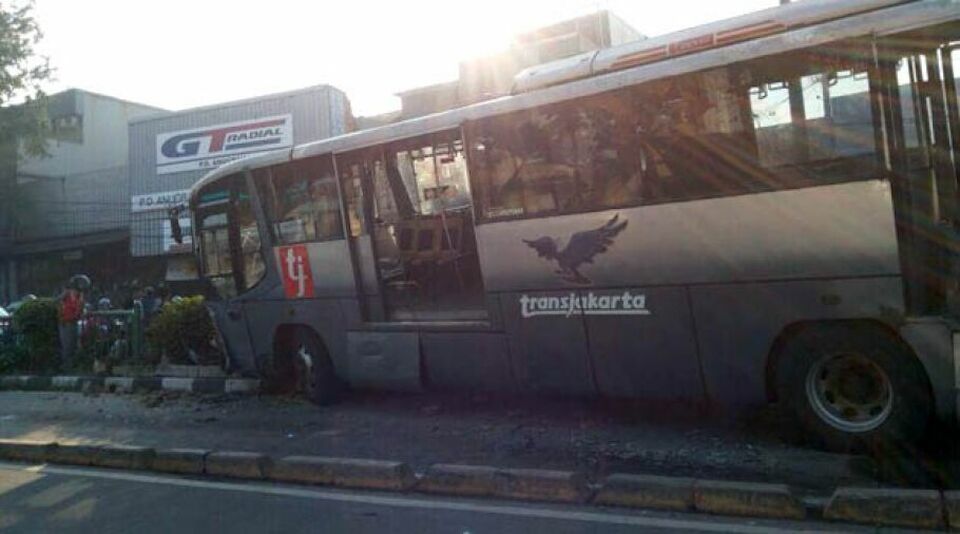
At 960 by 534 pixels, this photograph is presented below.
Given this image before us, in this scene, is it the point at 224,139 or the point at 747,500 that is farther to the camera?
the point at 224,139

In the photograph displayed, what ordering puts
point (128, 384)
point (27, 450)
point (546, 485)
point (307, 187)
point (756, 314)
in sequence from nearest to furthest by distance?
point (546, 485) → point (756, 314) → point (27, 450) → point (307, 187) → point (128, 384)

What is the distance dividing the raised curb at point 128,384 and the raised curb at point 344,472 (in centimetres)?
428

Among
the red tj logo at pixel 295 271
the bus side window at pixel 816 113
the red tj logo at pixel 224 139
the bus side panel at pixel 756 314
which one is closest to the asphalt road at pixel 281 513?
the bus side panel at pixel 756 314

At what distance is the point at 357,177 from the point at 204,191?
114 inches

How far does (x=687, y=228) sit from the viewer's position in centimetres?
653

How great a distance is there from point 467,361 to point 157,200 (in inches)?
886

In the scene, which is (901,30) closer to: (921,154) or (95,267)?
(921,154)

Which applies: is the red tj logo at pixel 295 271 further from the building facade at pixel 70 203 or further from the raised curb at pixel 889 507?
the building facade at pixel 70 203

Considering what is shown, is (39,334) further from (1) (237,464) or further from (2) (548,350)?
A: (2) (548,350)

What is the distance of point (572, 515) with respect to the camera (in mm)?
5199

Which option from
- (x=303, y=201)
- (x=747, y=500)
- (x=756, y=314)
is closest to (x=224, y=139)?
(x=303, y=201)

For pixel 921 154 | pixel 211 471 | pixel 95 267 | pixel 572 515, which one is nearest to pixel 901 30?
pixel 921 154

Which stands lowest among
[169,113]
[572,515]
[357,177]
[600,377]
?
[572,515]

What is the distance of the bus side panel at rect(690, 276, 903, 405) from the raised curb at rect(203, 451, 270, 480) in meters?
3.71
